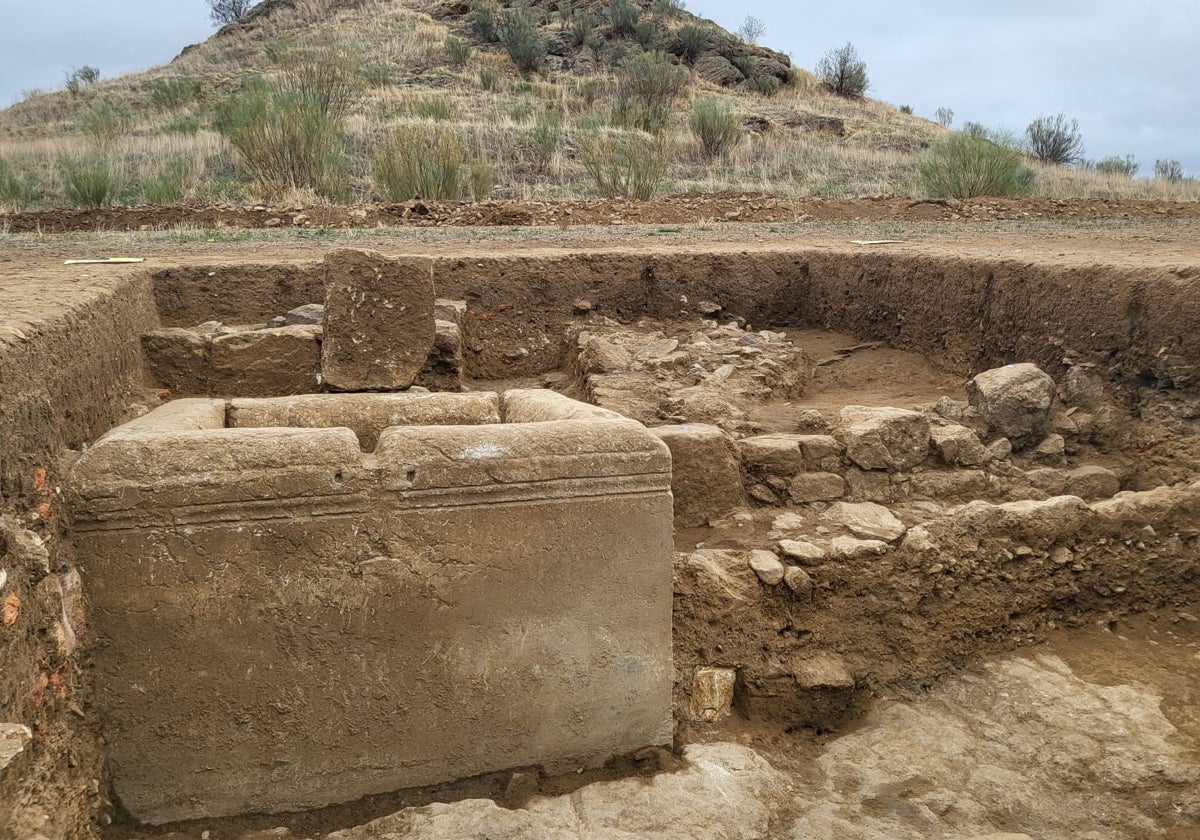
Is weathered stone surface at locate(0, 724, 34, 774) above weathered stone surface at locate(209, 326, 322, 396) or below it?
below

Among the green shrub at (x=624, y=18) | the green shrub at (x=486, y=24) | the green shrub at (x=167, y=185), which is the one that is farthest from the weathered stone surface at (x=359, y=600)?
the green shrub at (x=624, y=18)

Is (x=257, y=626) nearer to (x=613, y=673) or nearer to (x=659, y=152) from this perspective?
(x=613, y=673)

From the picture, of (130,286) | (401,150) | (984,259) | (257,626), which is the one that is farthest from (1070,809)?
(401,150)

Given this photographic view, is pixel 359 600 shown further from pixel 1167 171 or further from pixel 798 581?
pixel 1167 171

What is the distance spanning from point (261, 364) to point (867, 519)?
296cm

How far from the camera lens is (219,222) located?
9.66 meters

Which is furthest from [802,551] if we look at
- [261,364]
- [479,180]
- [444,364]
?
[479,180]

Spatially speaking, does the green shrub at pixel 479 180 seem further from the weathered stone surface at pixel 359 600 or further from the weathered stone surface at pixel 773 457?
the weathered stone surface at pixel 359 600

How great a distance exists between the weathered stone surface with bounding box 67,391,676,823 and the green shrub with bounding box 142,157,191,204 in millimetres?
10314

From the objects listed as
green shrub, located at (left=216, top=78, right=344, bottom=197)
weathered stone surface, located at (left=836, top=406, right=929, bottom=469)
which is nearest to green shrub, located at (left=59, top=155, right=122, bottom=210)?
green shrub, located at (left=216, top=78, right=344, bottom=197)

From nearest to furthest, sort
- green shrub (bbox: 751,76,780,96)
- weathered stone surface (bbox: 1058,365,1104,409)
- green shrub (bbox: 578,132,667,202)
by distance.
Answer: weathered stone surface (bbox: 1058,365,1104,409) < green shrub (bbox: 578,132,667,202) < green shrub (bbox: 751,76,780,96)

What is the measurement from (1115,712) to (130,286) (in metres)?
4.56

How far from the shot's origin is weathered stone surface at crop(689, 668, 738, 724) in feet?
10.6

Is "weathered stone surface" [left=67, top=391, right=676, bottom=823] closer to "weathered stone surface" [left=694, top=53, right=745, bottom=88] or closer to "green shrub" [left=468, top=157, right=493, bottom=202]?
"green shrub" [left=468, top=157, right=493, bottom=202]
